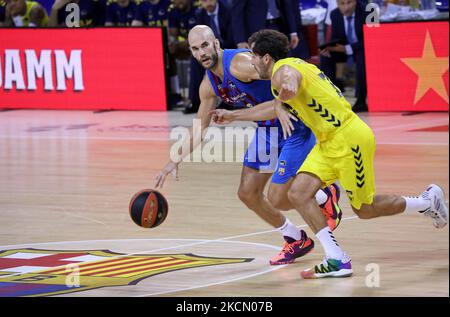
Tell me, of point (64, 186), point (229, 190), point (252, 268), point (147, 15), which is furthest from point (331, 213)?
point (147, 15)

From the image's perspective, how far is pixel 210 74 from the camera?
8375 millimetres

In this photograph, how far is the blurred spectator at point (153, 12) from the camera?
19.9 m

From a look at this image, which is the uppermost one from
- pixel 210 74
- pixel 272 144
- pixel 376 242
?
pixel 210 74

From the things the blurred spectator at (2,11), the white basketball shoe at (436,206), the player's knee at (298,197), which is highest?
the blurred spectator at (2,11)

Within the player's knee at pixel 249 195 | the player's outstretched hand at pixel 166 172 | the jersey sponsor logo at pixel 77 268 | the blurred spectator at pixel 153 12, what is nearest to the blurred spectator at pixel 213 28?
the blurred spectator at pixel 153 12

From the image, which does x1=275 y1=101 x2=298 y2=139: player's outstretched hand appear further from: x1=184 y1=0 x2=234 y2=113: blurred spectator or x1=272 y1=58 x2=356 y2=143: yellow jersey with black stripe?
x1=184 y1=0 x2=234 y2=113: blurred spectator

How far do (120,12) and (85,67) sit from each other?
200 centimetres

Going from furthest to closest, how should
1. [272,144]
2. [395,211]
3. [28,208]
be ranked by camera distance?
[28,208]
[272,144]
[395,211]

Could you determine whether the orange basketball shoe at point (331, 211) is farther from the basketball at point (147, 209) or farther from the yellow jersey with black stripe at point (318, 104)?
the basketball at point (147, 209)

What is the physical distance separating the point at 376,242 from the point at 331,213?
19.1 inches

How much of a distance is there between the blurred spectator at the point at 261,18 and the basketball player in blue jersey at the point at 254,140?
864 centimetres

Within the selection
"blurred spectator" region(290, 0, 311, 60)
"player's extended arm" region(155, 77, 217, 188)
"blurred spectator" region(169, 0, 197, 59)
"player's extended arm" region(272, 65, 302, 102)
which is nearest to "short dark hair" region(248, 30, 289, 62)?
"player's extended arm" region(272, 65, 302, 102)

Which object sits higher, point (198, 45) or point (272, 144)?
point (198, 45)
